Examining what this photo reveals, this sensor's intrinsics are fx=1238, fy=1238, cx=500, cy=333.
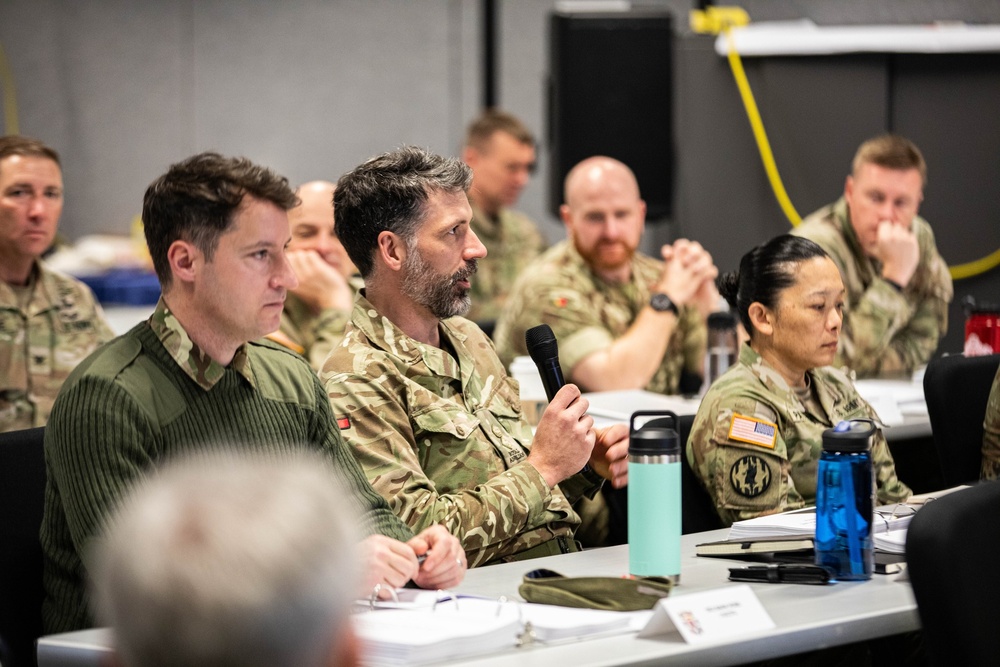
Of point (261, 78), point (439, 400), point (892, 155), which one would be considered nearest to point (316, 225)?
point (439, 400)

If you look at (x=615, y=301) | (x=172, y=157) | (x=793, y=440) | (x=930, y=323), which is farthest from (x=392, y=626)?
(x=172, y=157)

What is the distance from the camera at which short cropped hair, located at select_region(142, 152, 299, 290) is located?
1850mm

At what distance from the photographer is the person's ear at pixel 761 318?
7.74 ft

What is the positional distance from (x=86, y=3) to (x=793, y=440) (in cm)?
501

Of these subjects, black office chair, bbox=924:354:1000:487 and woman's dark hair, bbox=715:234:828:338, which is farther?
→ black office chair, bbox=924:354:1000:487

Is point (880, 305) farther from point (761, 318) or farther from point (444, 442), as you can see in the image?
point (444, 442)

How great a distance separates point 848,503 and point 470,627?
1.99 feet

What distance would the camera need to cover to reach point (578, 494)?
224 cm

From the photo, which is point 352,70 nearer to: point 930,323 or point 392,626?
point 930,323

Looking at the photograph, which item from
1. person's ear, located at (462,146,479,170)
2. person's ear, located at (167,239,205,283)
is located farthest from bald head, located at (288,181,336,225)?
person's ear, located at (462,146,479,170)

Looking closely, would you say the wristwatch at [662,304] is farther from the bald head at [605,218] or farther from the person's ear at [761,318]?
the person's ear at [761,318]

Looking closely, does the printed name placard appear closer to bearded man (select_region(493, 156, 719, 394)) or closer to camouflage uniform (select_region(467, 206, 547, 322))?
bearded man (select_region(493, 156, 719, 394))

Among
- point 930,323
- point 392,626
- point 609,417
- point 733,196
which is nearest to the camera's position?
point 392,626

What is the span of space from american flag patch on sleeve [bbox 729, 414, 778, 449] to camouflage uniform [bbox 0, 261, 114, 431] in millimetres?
1860
